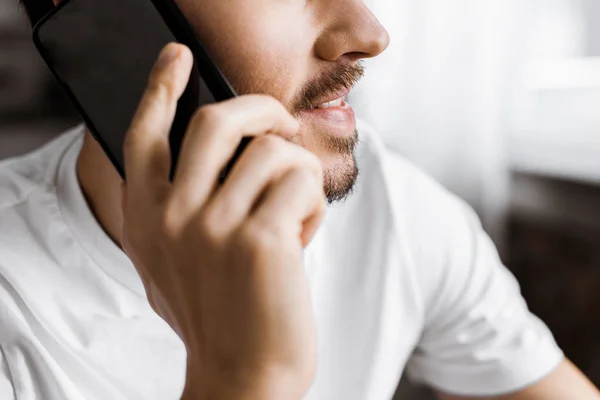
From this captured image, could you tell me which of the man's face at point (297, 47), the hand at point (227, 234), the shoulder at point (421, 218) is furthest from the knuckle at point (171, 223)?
the shoulder at point (421, 218)

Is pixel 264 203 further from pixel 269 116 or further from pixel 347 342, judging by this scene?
pixel 347 342

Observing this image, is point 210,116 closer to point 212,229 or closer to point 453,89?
point 212,229

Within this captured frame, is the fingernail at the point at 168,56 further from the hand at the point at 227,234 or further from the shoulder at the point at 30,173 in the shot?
the shoulder at the point at 30,173

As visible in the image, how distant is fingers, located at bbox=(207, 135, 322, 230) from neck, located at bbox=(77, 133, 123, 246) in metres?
0.33

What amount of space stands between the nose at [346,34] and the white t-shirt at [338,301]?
0.30 meters

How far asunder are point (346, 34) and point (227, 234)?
32 cm

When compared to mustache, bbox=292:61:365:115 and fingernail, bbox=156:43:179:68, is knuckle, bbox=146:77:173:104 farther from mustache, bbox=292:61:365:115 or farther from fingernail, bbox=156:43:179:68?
mustache, bbox=292:61:365:115

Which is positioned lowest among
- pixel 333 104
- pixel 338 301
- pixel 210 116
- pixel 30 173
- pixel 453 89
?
pixel 453 89

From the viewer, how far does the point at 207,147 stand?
0.45 meters

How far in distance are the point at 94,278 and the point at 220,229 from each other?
0.34 m

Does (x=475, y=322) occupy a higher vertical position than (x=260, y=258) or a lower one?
lower

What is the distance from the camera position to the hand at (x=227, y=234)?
0.45 metres

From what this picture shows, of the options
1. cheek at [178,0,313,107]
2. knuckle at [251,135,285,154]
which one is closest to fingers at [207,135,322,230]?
knuckle at [251,135,285,154]

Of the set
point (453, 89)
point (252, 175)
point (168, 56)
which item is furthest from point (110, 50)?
point (453, 89)
